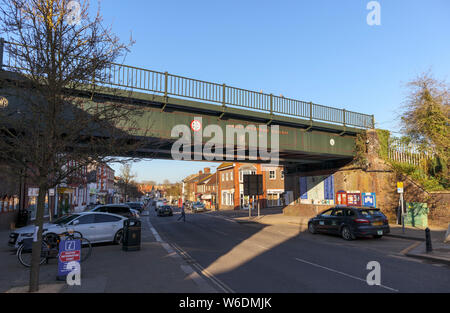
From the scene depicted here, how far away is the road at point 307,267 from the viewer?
7.14m

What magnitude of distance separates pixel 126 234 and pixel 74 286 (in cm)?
494

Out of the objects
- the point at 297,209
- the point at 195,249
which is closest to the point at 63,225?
the point at 195,249

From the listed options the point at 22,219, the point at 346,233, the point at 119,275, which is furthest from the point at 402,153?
the point at 22,219

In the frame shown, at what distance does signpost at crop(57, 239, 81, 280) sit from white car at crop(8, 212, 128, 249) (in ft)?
17.0

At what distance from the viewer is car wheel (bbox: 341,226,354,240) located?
15277 millimetres

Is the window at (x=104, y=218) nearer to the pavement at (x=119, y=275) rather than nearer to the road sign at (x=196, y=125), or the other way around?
the pavement at (x=119, y=275)

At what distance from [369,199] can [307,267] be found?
15772 millimetres

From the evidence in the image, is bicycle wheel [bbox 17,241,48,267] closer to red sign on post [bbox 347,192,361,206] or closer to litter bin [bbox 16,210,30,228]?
litter bin [bbox 16,210,30,228]

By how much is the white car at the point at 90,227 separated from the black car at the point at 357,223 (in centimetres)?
1073

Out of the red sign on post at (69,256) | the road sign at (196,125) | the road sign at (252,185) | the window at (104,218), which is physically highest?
the road sign at (196,125)

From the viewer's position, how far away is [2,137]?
6.43m

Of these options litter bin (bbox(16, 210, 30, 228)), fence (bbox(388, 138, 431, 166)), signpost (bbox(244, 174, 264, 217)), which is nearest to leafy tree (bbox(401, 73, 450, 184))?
fence (bbox(388, 138, 431, 166))

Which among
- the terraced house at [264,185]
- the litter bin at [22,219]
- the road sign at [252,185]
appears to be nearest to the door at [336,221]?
the road sign at [252,185]
